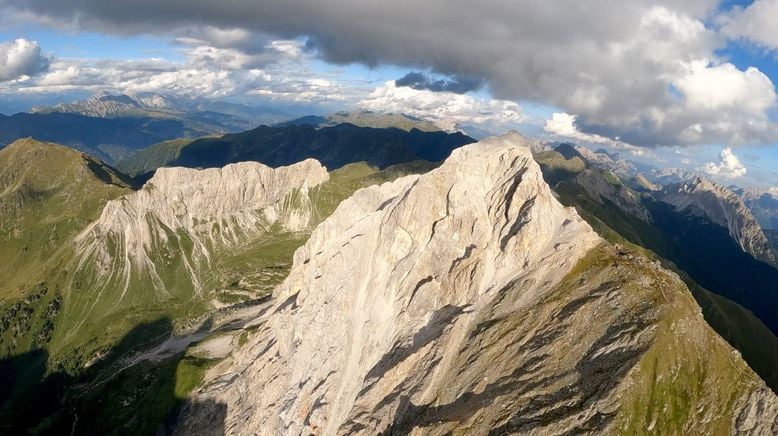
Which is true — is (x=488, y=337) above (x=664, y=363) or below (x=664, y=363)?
below

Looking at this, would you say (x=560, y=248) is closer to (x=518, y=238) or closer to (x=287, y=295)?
(x=518, y=238)

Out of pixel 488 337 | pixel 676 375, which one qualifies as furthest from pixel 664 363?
pixel 488 337

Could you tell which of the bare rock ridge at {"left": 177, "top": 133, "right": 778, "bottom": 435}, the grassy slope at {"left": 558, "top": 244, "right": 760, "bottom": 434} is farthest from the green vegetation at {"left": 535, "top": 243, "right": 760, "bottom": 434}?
the bare rock ridge at {"left": 177, "top": 133, "right": 778, "bottom": 435}

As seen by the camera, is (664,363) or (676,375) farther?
(676,375)

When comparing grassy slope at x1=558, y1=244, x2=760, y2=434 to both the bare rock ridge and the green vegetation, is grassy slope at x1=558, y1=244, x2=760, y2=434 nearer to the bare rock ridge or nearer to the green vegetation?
the green vegetation

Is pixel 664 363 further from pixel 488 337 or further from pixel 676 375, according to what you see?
pixel 488 337

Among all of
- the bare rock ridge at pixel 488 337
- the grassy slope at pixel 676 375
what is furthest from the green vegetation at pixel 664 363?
the bare rock ridge at pixel 488 337

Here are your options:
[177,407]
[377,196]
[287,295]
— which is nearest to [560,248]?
[377,196]

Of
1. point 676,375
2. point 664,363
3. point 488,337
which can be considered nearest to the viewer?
point 664,363
